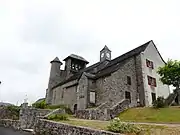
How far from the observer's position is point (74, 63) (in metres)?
41.6

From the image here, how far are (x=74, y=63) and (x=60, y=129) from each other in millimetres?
29445

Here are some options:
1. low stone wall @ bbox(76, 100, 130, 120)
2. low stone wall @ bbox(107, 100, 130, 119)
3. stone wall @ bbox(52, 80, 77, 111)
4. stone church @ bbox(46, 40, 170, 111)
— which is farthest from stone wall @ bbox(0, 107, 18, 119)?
low stone wall @ bbox(107, 100, 130, 119)

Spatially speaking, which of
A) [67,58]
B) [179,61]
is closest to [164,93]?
[179,61]

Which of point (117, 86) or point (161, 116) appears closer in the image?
point (161, 116)

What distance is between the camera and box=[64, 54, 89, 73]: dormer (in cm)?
4028

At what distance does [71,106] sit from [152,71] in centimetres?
1425

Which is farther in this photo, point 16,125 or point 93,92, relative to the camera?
point 93,92

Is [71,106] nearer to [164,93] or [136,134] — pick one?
[164,93]

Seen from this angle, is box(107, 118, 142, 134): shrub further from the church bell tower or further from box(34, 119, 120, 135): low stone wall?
the church bell tower

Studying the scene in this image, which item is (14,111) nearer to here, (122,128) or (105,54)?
(122,128)

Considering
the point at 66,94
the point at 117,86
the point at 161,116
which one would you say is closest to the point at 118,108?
the point at 117,86

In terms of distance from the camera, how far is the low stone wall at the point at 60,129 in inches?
395

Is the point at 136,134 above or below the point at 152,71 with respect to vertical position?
below

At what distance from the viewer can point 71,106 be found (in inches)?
1211
